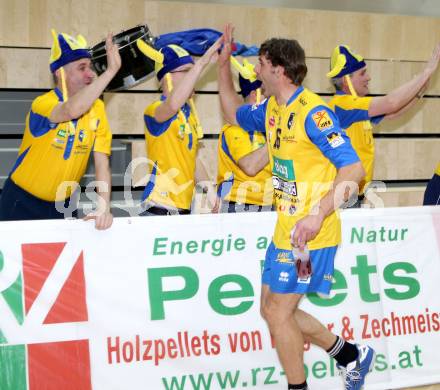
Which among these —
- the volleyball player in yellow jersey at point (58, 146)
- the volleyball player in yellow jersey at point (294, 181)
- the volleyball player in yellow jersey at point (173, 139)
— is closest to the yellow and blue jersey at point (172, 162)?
the volleyball player in yellow jersey at point (173, 139)

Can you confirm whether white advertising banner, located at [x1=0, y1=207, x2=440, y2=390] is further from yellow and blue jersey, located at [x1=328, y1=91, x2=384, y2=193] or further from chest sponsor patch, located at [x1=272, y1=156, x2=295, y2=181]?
yellow and blue jersey, located at [x1=328, y1=91, x2=384, y2=193]

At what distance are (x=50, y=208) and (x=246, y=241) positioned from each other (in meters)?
1.23

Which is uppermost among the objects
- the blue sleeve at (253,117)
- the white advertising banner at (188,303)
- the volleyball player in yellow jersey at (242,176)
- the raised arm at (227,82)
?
the raised arm at (227,82)

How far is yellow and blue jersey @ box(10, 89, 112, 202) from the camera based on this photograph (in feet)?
14.8

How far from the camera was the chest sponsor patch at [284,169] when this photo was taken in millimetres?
3726

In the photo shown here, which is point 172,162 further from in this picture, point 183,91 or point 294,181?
point 294,181

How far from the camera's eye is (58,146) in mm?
4516

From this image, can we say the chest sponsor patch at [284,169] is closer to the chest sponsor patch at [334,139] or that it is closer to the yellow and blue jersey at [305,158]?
the yellow and blue jersey at [305,158]

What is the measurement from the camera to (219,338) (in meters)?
4.18

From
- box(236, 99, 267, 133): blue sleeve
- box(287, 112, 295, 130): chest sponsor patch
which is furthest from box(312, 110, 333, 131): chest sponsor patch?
box(236, 99, 267, 133): blue sleeve

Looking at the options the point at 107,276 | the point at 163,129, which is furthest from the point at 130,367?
the point at 163,129

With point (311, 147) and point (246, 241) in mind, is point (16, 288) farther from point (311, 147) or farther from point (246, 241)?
point (311, 147)

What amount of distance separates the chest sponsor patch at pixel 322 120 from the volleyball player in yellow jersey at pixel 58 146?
139 centimetres

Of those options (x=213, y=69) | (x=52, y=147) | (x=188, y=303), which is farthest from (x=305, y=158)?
(x=213, y=69)
